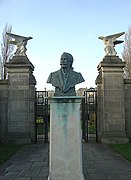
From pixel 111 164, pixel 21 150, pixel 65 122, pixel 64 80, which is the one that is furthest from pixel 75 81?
pixel 21 150

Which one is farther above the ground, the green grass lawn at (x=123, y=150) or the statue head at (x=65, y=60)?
the statue head at (x=65, y=60)

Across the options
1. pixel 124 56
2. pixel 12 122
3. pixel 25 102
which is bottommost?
pixel 12 122

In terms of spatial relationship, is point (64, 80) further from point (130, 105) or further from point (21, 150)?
point (130, 105)

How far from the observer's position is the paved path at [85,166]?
6.67 m

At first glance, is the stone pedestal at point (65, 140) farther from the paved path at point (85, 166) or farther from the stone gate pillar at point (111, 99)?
the stone gate pillar at point (111, 99)

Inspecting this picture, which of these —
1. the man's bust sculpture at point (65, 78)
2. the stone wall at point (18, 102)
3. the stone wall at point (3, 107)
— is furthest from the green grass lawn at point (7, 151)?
the man's bust sculpture at point (65, 78)

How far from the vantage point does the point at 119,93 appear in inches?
506

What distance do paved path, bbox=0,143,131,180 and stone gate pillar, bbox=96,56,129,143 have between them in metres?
2.20

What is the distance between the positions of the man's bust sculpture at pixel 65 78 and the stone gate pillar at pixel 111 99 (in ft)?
21.9

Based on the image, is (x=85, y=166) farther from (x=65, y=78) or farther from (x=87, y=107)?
(x=87, y=107)

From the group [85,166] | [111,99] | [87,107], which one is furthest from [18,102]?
[85,166]

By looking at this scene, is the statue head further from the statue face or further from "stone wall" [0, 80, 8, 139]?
"stone wall" [0, 80, 8, 139]

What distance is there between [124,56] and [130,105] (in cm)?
1803

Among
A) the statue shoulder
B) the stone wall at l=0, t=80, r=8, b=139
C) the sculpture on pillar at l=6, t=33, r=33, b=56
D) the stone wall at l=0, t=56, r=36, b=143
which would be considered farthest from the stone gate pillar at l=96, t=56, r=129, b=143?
the statue shoulder
